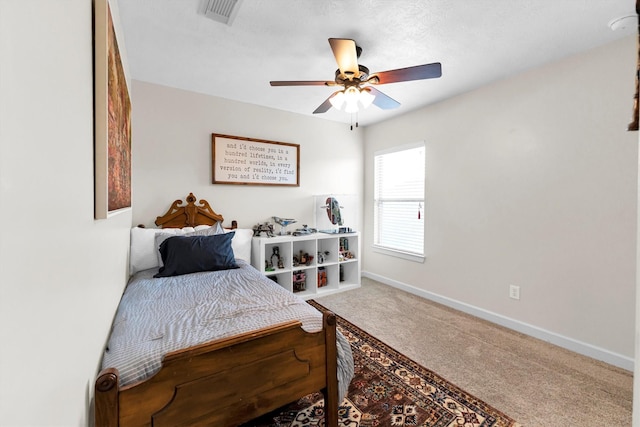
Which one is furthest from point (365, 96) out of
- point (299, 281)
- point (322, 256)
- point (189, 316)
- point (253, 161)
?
point (299, 281)

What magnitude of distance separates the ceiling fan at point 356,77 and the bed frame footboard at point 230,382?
1.58 m

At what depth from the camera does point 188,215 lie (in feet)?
10.0

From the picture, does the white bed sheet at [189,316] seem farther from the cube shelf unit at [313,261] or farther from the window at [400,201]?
the window at [400,201]

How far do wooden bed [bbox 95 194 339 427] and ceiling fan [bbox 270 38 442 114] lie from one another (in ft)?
5.18

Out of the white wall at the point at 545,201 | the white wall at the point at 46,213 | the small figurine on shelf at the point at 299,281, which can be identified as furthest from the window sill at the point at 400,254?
the white wall at the point at 46,213

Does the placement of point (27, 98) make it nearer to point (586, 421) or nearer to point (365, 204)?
point (586, 421)

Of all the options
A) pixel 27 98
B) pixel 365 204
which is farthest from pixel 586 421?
pixel 365 204

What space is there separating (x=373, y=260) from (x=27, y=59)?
13.6 ft

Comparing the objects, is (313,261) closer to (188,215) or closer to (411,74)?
(188,215)

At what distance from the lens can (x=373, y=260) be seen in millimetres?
4305

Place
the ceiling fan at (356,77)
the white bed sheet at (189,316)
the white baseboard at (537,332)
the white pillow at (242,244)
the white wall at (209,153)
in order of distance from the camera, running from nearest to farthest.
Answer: the white bed sheet at (189,316)
the ceiling fan at (356,77)
the white baseboard at (537,332)
the white wall at (209,153)
the white pillow at (242,244)

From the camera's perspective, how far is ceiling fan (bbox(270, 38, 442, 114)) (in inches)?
70.1

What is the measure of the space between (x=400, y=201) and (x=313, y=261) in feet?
4.84

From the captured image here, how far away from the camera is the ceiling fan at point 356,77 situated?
1.78 m
